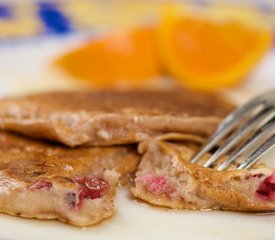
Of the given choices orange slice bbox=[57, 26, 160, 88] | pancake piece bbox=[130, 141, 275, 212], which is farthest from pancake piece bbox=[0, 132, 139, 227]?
orange slice bbox=[57, 26, 160, 88]

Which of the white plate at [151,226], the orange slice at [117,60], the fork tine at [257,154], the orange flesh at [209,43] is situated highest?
the orange flesh at [209,43]

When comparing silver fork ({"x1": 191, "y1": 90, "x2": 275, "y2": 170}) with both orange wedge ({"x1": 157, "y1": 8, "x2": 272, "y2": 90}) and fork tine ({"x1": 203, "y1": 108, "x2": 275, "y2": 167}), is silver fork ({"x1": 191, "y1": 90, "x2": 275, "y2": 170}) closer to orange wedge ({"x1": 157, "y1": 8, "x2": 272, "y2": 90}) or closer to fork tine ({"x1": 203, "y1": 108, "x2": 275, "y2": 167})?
fork tine ({"x1": 203, "y1": 108, "x2": 275, "y2": 167})

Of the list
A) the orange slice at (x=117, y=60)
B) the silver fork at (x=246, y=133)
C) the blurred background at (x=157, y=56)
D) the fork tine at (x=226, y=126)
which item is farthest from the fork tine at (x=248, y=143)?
the orange slice at (x=117, y=60)

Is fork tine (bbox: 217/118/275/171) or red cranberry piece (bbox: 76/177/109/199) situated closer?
red cranberry piece (bbox: 76/177/109/199)

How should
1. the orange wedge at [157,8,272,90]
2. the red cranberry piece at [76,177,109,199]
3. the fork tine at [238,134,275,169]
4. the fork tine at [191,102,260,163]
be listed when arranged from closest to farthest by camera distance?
1. the red cranberry piece at [76,177,109,199]
2. the fork tine at [238,134,275,169]
3. the fork tine at [191,102,260,163]
4. the orange wedge at [157,8,272,90]

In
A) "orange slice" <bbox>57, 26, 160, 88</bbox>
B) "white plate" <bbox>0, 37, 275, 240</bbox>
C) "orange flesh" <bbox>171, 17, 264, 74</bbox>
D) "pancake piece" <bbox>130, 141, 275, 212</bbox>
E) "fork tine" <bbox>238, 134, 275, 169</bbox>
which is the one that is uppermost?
"orange flesh" <bbox>171, 17, 264, 74</bbox>

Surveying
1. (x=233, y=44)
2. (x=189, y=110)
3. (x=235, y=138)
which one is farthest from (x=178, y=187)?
(x=233, y=44)

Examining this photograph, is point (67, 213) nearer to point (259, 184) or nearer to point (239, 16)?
point (259, 184)

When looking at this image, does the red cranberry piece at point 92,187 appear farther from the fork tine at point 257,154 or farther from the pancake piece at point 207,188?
the fork tine at point 257,154
